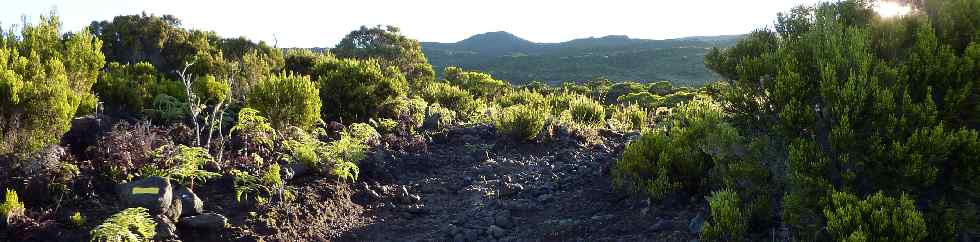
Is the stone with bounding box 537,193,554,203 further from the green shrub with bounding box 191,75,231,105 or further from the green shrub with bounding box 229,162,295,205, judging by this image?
the green shrub with bounding box 191,75,231,105

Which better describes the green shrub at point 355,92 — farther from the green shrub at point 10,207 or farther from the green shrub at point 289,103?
the green shrub at point 10,207

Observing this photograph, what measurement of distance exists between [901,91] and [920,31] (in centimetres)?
41

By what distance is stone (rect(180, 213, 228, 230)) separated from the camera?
14.8 feet

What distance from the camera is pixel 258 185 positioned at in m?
5.14

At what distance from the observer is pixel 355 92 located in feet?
31.1

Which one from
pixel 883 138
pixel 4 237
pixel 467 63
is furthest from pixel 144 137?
pixel 467 63

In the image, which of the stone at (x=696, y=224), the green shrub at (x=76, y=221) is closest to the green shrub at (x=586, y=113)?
the stone at (x=696, y=224)

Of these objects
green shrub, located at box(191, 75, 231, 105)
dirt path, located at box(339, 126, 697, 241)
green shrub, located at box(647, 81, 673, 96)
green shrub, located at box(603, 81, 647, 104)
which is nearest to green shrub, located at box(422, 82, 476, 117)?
dirt path, located at box(339, 126, 697, 241)

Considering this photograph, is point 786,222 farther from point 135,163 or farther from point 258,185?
point 135,163

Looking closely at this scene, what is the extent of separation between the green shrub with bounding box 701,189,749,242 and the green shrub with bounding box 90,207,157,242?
3718 mm

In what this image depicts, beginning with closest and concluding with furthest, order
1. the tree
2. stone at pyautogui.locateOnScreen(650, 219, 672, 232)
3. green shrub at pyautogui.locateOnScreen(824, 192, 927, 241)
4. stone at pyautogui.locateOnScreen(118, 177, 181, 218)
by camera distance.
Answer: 1. green shrub at pyautogui.locateOnScreen(824, 192, 927, 241)
2. stone at pyautogui.locateOnScreen(118, 177, 181, 218)
3. stone at pyautogui.locateOnScreen(650, 219, 672, 232)
4. the tree

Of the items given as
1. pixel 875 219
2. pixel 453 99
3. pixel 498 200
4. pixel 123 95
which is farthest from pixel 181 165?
pixel 453 99

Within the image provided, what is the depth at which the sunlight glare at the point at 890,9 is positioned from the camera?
4016 mm

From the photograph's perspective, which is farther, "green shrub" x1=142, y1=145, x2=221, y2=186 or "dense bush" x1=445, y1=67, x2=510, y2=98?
"dense bush" x1=445, y1=67, x2=510, y2=98
